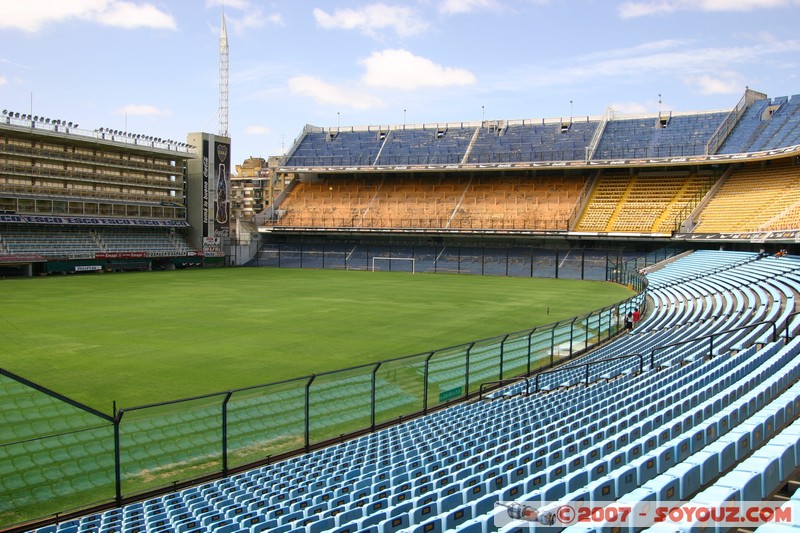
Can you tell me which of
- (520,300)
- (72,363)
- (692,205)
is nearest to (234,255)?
(520,300)

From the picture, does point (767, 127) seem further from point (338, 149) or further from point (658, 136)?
point (338, 149)

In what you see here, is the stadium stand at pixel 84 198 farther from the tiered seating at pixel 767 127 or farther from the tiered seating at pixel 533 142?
the tiered seating at pixel 767 127

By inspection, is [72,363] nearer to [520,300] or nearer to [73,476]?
[73,476]

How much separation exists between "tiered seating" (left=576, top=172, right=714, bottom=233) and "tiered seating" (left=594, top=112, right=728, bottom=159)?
293cm

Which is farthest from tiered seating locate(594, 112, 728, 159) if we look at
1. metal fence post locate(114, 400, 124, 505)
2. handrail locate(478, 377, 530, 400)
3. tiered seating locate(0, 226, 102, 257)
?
metal fence post locate(114, 400, 124, 505)

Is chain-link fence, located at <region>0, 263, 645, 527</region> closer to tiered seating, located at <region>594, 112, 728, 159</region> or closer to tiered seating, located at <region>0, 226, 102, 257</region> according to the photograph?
tiered seating, located at <region>0, 226, 102, 257</region>

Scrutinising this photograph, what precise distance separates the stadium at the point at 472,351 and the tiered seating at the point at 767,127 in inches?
11.9

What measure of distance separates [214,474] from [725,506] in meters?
9.45

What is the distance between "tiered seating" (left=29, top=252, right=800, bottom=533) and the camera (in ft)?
21.6

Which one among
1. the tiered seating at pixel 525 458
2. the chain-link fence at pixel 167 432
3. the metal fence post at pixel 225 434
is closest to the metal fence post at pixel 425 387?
the chain-link fence at pixel 167 432

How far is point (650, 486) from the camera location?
5754 mm

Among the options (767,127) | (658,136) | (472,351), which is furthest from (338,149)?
(472,351)

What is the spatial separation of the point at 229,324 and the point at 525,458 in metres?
23.5

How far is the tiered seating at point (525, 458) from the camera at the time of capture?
6582mm
